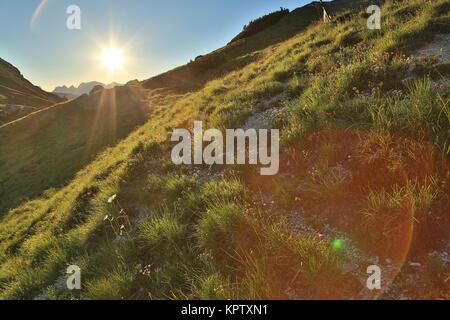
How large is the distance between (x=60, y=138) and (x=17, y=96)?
89.5m

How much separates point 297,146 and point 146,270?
4127mm

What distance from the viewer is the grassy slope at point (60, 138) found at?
87.7 ft

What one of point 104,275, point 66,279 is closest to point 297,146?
point 104,275

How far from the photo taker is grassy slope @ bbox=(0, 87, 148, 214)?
26723 millimetres

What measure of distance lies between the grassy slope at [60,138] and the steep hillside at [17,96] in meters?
43.3

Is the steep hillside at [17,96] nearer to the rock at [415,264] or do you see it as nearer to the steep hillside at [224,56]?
the steep hillside at [224,56]

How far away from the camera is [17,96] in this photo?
112000 mm

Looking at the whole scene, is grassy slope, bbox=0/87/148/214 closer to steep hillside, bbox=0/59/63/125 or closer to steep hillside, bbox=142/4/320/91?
steep hillside, bbox=142/4/320/91

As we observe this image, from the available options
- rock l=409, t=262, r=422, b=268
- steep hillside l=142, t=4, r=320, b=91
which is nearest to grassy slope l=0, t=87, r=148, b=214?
steep hillside l=142, t=4, r=320, b=91

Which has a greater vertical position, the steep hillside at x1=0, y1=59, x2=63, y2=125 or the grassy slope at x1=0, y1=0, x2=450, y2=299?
the steep hillside at x1=0, y1=59, x2=63, y2=125

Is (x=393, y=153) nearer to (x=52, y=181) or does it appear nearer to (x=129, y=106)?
(x=52, y=181)

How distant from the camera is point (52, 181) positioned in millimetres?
25469

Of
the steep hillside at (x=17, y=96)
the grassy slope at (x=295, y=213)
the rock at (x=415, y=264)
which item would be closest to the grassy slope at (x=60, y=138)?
the grassy slope at (x=295, y=213)

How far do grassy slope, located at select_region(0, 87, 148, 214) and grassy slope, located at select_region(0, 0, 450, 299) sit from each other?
17.3 m
